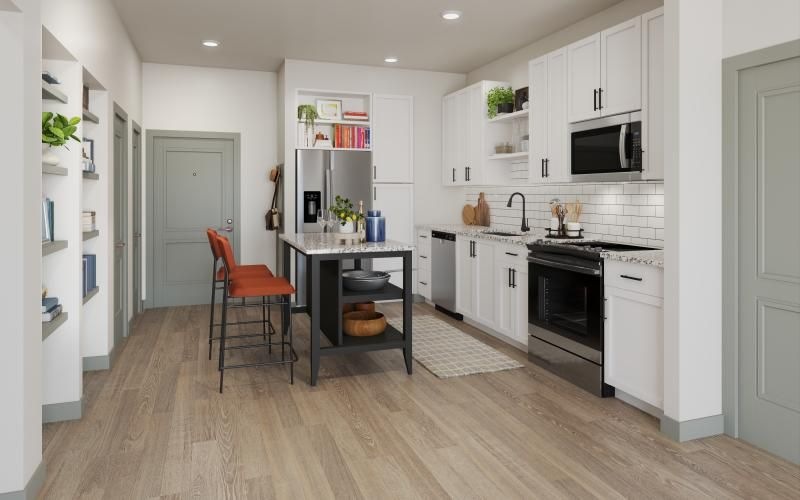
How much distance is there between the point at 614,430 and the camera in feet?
10.7

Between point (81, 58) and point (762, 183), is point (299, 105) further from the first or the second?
point (762, 183)

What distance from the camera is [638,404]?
11.8ft

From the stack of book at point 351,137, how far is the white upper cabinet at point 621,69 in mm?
3166

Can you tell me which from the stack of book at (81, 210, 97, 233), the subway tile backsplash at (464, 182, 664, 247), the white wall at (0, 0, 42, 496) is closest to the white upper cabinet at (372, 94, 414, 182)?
the subway tile backsplash at (464, 182, 664, 247)

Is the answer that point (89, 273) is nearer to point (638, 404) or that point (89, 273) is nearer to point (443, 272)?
point (443, 272)

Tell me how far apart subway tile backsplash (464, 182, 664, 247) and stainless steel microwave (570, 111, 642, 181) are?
37 cm

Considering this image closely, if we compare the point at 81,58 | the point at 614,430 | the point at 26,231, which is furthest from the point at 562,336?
the point at 81,58

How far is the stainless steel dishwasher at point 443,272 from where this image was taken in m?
6.16

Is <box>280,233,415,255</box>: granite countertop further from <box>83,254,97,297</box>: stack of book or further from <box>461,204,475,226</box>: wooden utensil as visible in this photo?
<box>461,204,475,226</box>: wooden utensil

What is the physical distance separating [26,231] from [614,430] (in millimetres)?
3013

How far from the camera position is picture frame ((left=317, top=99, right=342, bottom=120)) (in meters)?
6.75

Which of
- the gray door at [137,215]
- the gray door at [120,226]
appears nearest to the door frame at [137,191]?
the gray door at [137,215]

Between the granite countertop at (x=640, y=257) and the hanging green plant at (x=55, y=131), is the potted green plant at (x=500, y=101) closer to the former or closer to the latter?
the granite countertop at (x=640, y=257)

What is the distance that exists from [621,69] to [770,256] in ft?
5.72
